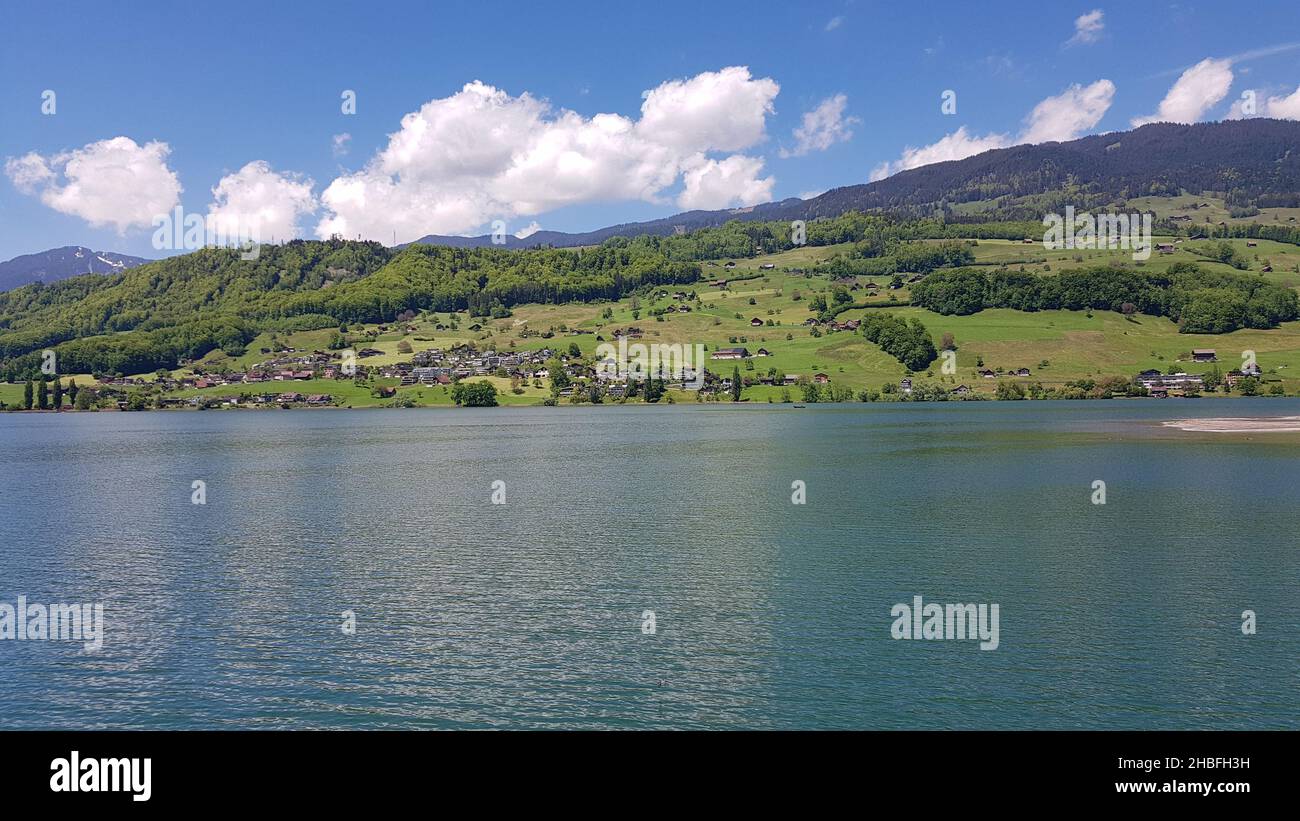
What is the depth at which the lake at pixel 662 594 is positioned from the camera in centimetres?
2609

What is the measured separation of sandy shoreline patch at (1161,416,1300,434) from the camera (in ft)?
400

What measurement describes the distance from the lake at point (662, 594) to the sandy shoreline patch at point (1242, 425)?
138 feet

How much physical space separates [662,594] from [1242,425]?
4950 inches

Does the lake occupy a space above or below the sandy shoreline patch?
below

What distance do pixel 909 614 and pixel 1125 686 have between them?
9074 millimetres

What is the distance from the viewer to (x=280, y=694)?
27.1 m

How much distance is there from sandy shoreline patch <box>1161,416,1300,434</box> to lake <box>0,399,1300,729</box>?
4197 cm
